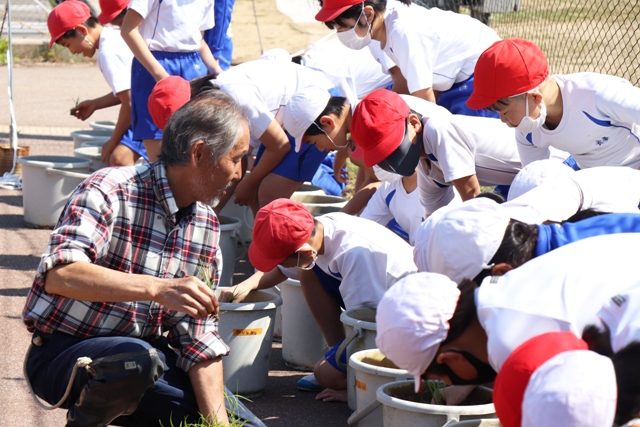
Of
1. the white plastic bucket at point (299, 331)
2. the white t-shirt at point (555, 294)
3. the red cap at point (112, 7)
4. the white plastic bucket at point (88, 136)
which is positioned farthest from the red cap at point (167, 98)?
the white t-shirt at point (555, 294)

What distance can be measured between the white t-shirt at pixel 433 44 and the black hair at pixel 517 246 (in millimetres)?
2307

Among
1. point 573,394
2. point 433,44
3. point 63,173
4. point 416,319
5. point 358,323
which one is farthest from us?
point 63,173

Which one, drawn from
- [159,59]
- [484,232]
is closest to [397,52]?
[159,59]

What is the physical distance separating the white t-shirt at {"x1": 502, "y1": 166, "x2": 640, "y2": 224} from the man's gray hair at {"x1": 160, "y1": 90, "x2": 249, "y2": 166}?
1042mm

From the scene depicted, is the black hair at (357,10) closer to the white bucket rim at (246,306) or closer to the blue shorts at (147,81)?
the blue shorts at (147,81)

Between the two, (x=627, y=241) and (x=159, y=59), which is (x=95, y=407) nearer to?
(x=627, y=241)

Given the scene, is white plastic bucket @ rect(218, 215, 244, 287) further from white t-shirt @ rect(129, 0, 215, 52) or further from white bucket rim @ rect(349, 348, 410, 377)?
white bucket rim @ rect(349, 348, 410, 377)

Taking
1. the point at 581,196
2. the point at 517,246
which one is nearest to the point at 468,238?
the point at 517,246

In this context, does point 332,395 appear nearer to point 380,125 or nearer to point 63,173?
point 380,125

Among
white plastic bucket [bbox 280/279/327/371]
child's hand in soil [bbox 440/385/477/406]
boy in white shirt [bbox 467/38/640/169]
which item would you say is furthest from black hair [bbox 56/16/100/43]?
child's hand in soil [bbox 440/385/477/406]

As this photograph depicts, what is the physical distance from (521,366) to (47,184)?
18.0ft

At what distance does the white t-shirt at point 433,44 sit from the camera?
5.11 m

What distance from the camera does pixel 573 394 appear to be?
1933 millimetres

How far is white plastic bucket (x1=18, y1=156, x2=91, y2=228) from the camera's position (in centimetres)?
676
